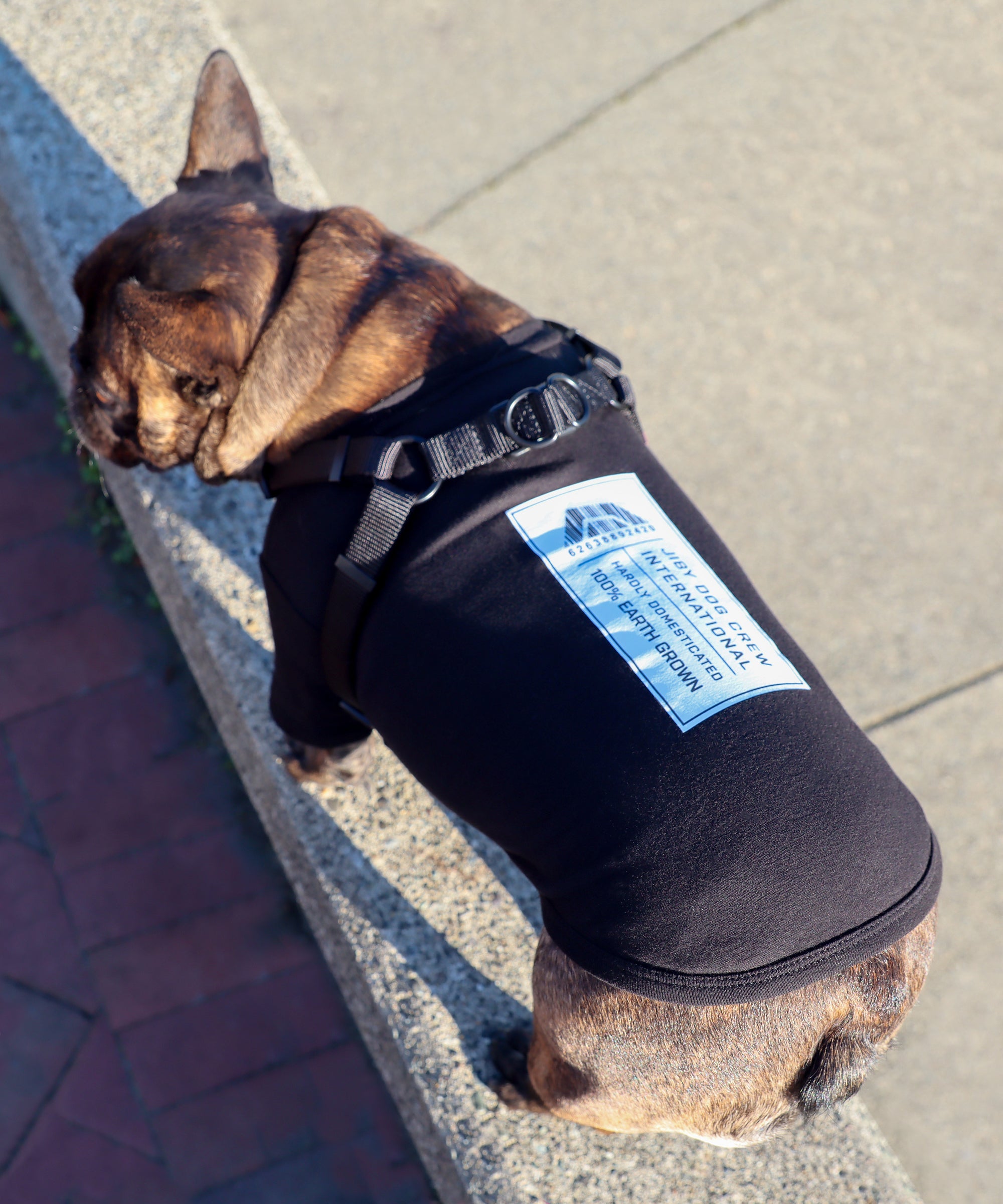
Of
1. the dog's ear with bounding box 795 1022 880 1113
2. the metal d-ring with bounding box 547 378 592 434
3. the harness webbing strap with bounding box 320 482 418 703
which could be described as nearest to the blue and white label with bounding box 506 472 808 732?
the metal d-ring with bounding box 547 378 592 434

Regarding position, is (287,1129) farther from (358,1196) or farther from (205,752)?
(205,752)

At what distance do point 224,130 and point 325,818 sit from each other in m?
1.82

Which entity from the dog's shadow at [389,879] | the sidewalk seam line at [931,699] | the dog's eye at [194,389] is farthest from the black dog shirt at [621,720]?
the sidewalk seam line at [931,699]

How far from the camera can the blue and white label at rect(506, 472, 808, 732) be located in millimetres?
1673

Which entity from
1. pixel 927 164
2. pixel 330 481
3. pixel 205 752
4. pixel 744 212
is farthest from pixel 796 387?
pixel 205 752

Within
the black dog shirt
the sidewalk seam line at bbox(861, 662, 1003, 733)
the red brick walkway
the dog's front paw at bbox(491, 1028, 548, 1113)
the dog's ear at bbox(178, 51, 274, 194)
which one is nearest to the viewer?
the black dog shirt

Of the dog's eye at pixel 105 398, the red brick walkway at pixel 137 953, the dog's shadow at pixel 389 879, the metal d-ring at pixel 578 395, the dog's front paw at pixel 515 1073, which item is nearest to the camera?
the metal d-ring at pixel 578 395

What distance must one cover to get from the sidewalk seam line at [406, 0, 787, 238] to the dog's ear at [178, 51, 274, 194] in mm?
1289

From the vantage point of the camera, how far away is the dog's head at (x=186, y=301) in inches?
73.9

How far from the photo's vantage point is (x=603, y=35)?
12.5 feet

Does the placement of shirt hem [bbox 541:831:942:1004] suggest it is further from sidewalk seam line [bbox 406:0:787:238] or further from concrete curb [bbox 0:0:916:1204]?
sidewalk seam line [bbox 406:0:787:238]

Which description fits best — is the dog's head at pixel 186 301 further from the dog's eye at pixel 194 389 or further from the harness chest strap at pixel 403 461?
the harness chest strap at pixel 403 461

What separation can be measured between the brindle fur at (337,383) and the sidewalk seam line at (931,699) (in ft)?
4.64

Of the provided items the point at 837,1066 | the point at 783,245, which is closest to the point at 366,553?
the point at 837,1066
